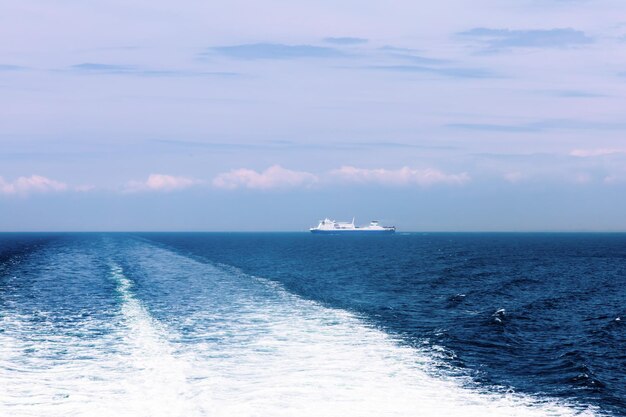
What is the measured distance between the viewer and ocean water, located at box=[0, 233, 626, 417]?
23.1 metres

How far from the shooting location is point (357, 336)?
36.1 meters

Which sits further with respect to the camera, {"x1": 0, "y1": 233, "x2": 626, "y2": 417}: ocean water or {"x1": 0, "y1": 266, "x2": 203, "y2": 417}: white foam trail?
{"x1": 0, "y1": 233, "x2": 626, "y2": 417}: ocean water

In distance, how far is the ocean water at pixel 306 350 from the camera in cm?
2306

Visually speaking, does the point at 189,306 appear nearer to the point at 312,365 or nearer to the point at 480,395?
the point at 312,365

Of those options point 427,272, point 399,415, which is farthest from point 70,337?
point 427,272

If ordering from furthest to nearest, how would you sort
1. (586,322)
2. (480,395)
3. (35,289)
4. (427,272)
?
(427,272) < (35,289) < (586,322) < (480,395)

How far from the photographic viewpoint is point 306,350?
31.8m

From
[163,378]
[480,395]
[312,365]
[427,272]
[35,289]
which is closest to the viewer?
[480,395]

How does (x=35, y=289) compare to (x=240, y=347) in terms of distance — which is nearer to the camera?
(x=240, y=347)

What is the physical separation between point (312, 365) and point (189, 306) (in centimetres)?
2102

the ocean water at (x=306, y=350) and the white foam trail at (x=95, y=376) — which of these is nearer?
the white foam trail at (x=95, y=376)

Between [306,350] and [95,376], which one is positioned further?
[306,350]

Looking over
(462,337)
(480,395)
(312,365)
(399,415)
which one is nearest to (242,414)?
(399,415)

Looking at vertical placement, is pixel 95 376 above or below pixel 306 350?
below
